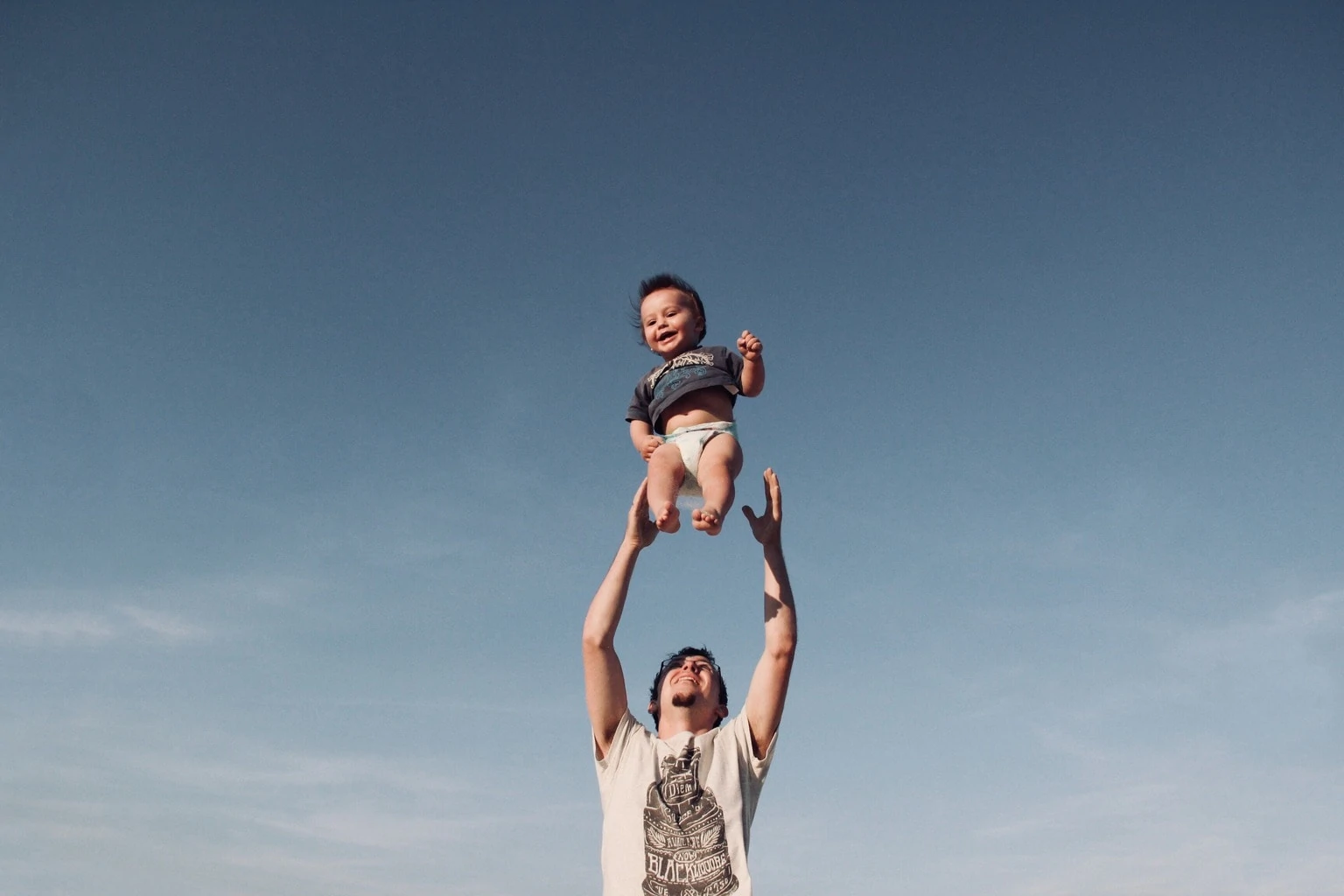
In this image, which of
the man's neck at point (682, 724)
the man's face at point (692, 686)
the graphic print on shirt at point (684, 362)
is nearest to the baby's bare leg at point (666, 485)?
the graphic print on shirt at point (684, 362)

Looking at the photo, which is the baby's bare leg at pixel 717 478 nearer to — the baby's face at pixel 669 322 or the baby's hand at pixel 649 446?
the baby's hand at pixel 649 446

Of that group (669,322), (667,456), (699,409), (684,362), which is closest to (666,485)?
(667,456)

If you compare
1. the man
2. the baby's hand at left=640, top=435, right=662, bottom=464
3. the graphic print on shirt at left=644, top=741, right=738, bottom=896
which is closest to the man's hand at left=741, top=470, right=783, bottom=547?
the man

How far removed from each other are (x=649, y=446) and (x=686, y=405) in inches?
14.6

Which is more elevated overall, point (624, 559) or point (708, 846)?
point (624, 559)

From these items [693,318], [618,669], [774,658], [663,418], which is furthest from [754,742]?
[693,318]

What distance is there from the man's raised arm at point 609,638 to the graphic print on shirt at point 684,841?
491 mm

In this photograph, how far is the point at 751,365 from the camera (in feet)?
22.9

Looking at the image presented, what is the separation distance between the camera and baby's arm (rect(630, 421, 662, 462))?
7039mm

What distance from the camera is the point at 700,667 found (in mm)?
6926

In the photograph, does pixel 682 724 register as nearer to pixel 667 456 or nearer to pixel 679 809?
pixel 679 809

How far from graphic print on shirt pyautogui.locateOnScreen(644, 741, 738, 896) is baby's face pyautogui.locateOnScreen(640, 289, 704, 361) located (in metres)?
2.87

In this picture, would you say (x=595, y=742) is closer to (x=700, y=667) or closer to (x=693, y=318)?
(x=700, y=667)

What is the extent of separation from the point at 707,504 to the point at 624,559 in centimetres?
63
